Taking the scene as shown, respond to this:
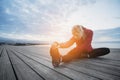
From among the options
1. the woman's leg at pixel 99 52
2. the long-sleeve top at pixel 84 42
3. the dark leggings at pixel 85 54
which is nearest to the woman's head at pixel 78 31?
the long-sleeve top at pixel 84 42

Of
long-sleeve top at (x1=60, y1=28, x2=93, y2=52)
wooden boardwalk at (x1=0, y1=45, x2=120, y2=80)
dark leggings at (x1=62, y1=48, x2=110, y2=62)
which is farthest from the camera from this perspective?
long-sleeve top at (x1=60, y1=28, x2=93, y2=52)

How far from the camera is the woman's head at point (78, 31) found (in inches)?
147

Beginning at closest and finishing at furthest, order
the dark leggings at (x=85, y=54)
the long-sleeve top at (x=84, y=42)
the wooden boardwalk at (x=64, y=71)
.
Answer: the wooden boardwalk at (x=64, y=71), the dark leggings at (x=85, y=54), the long-sleeve top at (x=84, y=42)

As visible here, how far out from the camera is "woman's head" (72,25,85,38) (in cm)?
373

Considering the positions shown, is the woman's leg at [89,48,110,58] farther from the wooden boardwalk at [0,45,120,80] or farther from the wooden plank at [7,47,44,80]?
the wooden plank at [7,47,44,80]

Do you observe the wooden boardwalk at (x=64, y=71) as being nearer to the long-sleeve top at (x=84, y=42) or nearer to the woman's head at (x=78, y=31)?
the long-sleeve top at (x=84, y=42)

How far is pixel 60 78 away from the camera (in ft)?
5.91

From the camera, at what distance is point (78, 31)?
372cm

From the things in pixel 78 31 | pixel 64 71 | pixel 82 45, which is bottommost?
pixel 64 71

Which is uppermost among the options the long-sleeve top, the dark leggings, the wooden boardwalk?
the long-sleeve top

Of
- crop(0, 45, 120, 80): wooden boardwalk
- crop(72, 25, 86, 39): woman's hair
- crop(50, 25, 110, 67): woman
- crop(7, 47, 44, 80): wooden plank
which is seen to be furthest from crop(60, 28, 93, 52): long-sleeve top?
crop(7, 47, 44, 80): wooden plank

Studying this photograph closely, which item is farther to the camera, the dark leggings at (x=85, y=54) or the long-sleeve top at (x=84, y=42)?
the long-sleeve top at (x=84, y=42)

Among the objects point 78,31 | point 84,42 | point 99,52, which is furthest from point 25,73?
point 99,52

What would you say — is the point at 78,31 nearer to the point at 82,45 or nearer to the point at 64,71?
the point at 82,45
